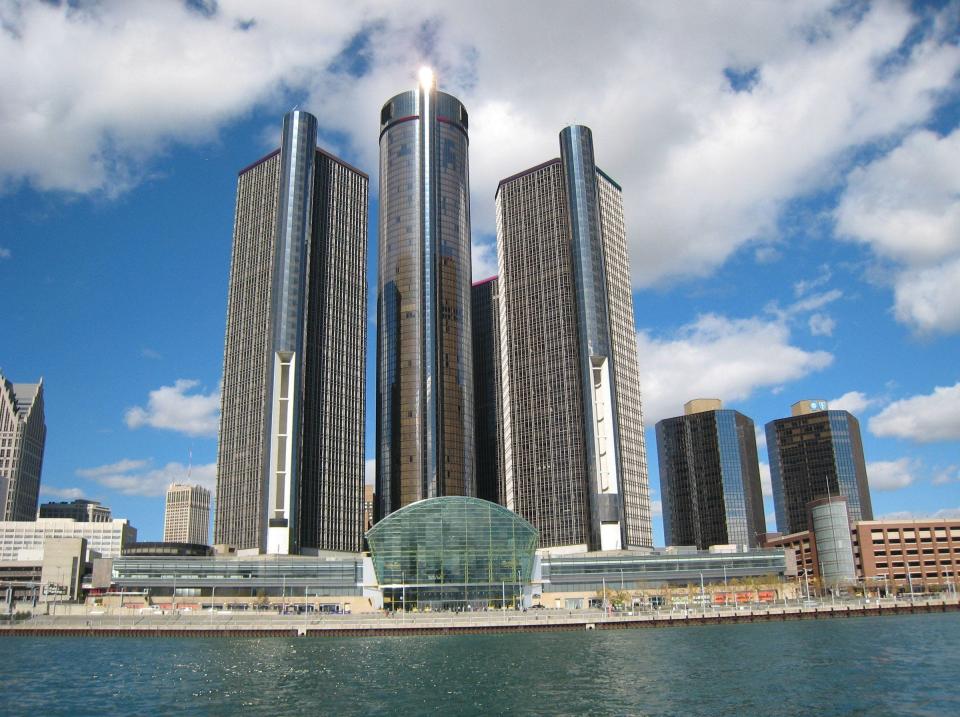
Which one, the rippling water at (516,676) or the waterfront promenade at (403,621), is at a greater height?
the waterfront promenade at (403,621)

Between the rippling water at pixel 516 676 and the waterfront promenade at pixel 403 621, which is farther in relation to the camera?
the waterfront promenade at pixel 403 621

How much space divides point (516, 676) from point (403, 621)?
245 ft

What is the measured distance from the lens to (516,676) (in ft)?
286

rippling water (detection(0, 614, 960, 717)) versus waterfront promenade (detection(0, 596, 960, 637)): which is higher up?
waterfront promenade (detection(0, 596, 960, 637))

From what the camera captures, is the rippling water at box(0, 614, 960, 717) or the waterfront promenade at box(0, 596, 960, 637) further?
the waterfront promenade at box(0, 596, 960, 637)

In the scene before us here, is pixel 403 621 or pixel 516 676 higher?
pixel 403 621

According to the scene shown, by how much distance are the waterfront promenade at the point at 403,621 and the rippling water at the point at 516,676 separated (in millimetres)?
20280

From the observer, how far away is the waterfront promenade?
15525 centimetres

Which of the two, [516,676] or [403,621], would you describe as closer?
[516,676]

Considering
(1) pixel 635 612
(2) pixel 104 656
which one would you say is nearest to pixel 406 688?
(2) pixel 104 656

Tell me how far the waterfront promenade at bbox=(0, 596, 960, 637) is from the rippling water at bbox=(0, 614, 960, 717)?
66.5ft

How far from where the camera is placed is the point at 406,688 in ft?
265

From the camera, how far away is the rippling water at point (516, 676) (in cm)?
7062

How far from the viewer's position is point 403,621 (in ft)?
518
